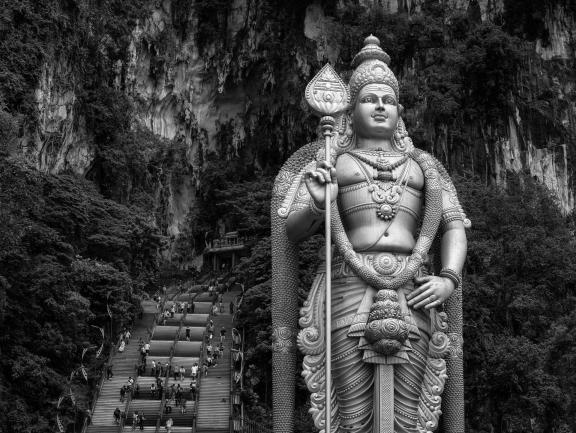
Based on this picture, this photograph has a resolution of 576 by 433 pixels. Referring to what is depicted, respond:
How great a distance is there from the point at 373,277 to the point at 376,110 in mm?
1459

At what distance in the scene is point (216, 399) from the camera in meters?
18.5

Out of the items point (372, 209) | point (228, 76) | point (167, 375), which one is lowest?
point (372, 209)

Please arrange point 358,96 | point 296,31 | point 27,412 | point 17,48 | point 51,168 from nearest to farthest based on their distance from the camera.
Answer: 1. point 358,96
2. point 27,412
3. point 17,48
4. point 51,168
5. point 296,31

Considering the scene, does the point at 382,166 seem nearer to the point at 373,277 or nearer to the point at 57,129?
the point at 373,277

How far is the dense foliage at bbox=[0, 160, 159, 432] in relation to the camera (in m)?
16.3

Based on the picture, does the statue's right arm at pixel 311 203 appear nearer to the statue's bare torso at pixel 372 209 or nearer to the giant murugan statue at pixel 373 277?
the giant murugan statue at pixel 373 277

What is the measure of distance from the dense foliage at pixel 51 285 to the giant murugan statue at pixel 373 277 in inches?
344

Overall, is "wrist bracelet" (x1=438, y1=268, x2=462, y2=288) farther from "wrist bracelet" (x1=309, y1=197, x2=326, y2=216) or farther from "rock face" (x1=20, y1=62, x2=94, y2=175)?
"rock face" (x1=20, y1=62, x2=94, y2=175)

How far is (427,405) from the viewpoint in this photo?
6906 millimetres

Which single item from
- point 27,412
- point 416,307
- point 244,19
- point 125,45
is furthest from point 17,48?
point 416,307

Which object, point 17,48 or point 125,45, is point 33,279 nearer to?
point 17,48

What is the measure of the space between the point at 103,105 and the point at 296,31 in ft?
30.9

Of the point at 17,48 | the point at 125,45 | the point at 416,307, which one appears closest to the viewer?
the point at 416,307

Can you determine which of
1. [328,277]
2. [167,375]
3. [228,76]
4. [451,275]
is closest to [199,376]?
[167,375]
